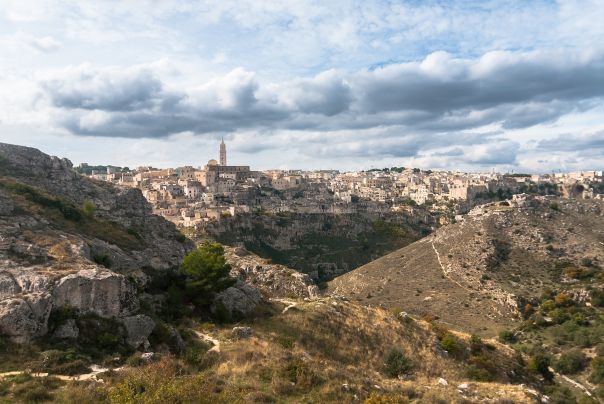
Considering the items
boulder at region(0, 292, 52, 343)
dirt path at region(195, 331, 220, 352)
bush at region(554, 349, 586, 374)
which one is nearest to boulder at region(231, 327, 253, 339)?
dirt path at region(195, 331, 220, 352)

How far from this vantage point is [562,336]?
52.2 metres

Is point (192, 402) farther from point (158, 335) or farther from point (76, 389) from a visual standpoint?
point (158, 335)

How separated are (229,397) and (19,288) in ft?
45.1

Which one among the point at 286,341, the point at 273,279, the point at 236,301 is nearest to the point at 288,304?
the point at 236,301

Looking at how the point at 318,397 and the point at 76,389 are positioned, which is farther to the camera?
the point at 318,397

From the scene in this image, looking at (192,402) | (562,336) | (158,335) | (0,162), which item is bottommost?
(562,336)

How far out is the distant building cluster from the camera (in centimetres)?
10969

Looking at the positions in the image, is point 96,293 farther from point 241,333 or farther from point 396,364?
point 396,364

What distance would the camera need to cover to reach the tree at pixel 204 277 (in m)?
32.2

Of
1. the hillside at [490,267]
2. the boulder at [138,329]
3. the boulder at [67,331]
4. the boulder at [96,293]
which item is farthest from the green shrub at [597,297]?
the boulder at [67,331]

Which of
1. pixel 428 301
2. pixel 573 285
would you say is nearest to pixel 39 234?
pixel 428 301

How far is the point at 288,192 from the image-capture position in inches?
5886

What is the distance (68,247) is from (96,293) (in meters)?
6.67

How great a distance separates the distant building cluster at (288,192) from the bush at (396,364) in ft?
221
